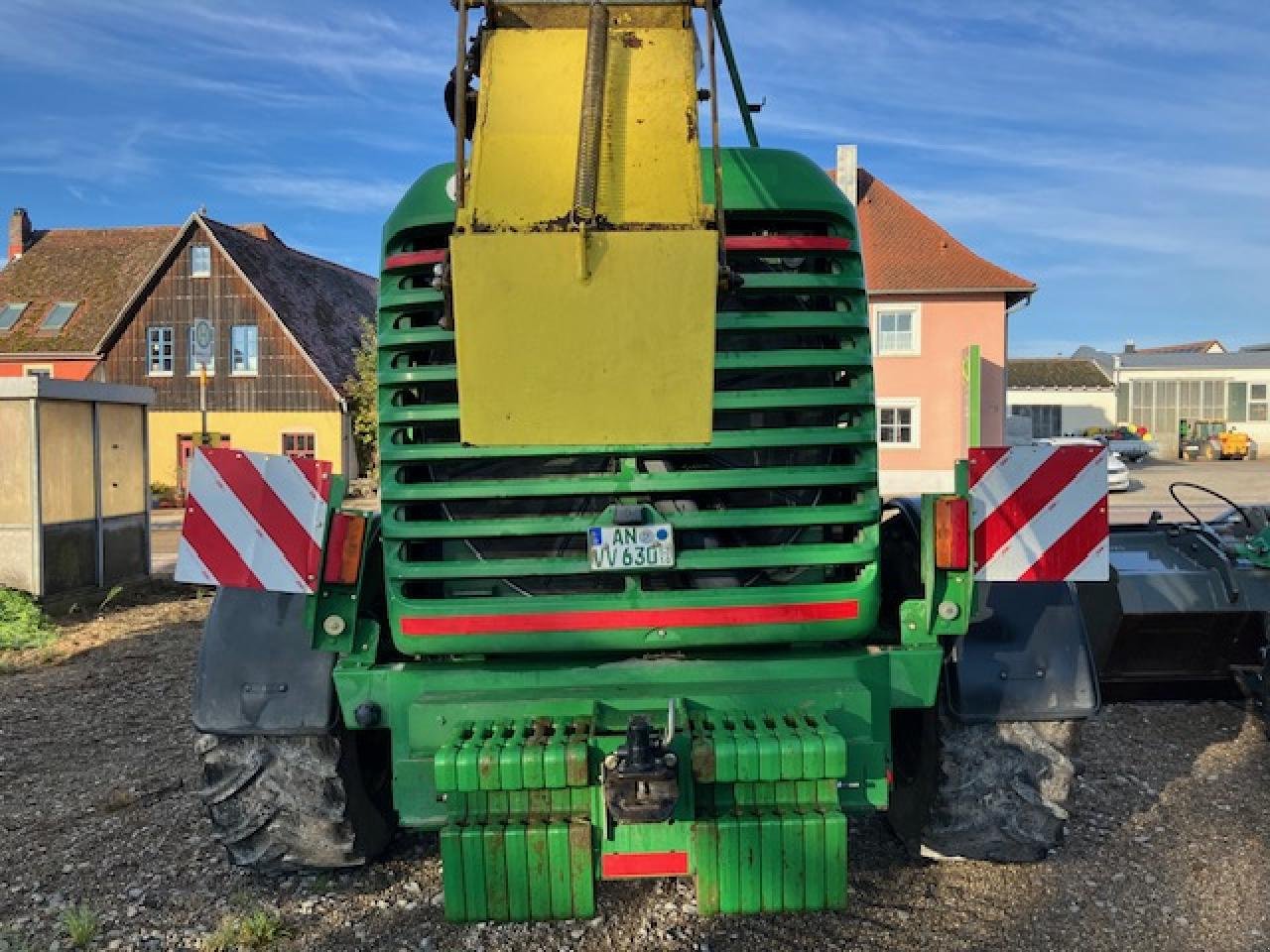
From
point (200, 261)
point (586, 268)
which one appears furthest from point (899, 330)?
point (586, 268)

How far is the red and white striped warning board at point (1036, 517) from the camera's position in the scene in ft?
11.6

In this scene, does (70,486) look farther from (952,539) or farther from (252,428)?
(252,428)

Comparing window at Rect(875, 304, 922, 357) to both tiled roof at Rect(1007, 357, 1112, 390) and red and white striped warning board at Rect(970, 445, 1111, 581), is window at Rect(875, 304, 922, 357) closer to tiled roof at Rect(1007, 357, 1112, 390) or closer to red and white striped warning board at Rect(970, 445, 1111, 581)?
tiled roof at Rect(1007, 357, 1112, 390)

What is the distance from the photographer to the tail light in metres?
3.54

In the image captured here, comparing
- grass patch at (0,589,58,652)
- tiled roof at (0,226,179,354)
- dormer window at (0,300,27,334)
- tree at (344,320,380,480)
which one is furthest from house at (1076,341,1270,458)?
grass patch at (0,589,58,652)

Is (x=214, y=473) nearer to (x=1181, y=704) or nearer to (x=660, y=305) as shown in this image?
(x=660, y=305)

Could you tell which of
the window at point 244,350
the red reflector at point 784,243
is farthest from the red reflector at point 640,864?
the window at point 244,350

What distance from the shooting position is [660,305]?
282 centimetres

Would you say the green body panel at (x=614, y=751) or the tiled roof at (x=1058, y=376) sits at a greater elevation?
the tiled roof at (x=1058, y=376)

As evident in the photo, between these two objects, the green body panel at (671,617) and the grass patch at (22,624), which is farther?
the grass patch at (22,624)

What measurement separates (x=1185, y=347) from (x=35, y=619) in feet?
254

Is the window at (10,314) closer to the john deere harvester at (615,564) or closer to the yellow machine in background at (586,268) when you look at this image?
the john deere harvester at (615,564)

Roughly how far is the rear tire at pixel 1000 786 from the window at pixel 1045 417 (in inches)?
1892

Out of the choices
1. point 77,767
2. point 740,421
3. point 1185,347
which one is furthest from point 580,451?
point 1185,347
